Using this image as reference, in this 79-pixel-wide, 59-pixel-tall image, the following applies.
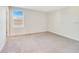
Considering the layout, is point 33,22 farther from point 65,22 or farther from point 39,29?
point 65,22

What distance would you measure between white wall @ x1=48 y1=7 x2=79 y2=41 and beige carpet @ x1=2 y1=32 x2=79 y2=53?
0.29 ft

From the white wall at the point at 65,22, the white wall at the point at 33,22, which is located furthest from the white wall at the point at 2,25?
the white wall at the point at 65,22

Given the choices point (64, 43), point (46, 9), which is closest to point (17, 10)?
point (46, 9)

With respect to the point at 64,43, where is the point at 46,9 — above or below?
above

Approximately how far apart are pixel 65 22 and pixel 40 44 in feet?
1.64

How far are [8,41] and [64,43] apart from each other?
826 mm

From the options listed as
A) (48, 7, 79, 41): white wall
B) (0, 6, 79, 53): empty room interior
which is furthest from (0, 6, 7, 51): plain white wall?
(48, 7, 79, 41): white wall

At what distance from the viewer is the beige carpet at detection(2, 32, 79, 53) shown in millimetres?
1545

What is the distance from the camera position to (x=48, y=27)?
64.5 inches

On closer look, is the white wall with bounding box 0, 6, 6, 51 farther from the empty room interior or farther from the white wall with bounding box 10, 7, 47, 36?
the white wall with bounding box 10, 7, 47, 36

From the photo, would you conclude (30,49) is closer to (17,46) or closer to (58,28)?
(17,46)

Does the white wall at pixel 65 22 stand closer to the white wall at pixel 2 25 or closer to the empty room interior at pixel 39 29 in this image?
the empty room interior at pixel 39 29

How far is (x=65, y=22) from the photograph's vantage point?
1602mm

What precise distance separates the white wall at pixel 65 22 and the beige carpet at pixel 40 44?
0.29 ft
